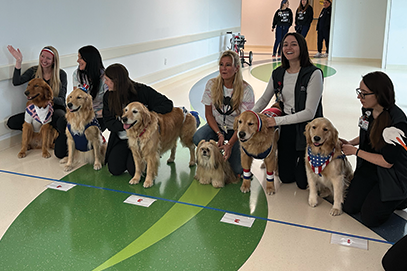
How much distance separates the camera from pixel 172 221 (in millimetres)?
2943

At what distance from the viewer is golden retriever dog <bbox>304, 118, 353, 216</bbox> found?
2.83m

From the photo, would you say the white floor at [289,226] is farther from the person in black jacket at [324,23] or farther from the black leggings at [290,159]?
the person in black jacket at [324,23]

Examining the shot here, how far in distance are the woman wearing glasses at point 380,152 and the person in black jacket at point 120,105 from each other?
1.76m

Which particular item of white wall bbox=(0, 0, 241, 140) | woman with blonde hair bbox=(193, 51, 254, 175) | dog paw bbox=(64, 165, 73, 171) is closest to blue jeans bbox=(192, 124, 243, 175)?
woman with blonde hair bbox=(193, 51, 254, 175)

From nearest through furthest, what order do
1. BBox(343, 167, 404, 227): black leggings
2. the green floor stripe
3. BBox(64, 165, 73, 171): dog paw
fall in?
the green floor stripe, BBox(343, 167, 404, 227): black leggings, BBox(64, 165, 73, 171): dog paw

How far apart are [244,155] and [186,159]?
43.4 inches

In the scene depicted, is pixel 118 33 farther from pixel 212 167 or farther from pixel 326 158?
pixel 326 158

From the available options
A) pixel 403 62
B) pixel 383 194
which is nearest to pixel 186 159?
pixel 383 194

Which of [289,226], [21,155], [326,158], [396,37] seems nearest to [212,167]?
[289,226]

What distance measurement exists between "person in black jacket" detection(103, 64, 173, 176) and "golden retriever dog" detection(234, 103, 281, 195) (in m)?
0.91

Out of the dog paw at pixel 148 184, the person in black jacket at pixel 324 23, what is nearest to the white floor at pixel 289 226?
the dog paw at pixel 148 184

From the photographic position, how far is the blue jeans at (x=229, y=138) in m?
3.62

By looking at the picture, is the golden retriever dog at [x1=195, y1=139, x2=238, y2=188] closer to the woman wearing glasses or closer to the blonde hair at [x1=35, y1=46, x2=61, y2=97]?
the woman wearing glasses

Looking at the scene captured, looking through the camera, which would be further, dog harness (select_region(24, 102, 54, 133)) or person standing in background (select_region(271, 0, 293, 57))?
person standing in background (select_region(271, 0, 293, 57))
